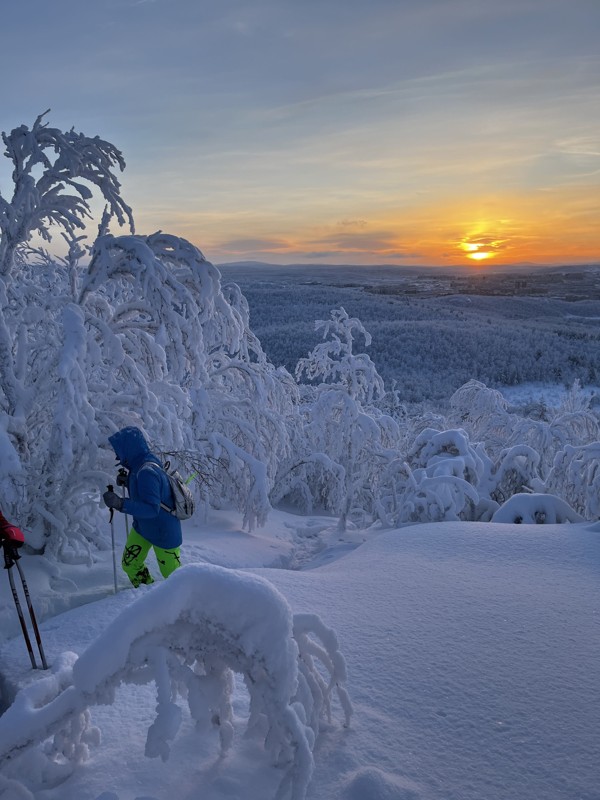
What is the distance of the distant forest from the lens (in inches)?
2056

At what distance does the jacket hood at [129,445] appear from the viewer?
467 cm

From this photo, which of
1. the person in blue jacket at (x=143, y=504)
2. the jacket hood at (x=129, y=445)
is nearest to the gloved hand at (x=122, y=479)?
the person in blue jacket at (x=143, y=504)

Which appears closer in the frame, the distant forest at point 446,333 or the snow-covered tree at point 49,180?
the snow-covered tree at point 49,180

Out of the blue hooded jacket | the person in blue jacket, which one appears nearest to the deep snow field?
the person in blue jacket

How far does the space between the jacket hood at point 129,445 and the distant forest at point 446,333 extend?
2810cm

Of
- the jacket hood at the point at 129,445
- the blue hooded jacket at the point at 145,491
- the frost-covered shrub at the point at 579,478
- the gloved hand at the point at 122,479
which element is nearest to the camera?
the blue hooded jacket at the point at 145,491

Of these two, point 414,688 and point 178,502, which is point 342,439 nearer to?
point 178,502

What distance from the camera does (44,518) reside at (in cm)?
548

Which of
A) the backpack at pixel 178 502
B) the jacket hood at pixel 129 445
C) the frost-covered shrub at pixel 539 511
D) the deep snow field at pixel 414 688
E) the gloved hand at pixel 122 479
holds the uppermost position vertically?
the jacket hood at pixel 129 445

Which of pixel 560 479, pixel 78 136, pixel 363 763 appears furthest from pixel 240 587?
pixel 560 479

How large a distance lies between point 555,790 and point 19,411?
511 cm

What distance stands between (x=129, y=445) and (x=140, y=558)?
104 cm

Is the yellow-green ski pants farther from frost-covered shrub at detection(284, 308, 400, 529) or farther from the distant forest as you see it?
the distant forest

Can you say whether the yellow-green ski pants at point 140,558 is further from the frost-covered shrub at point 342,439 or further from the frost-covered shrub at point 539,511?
the frost-covered shrub at point 342,439
